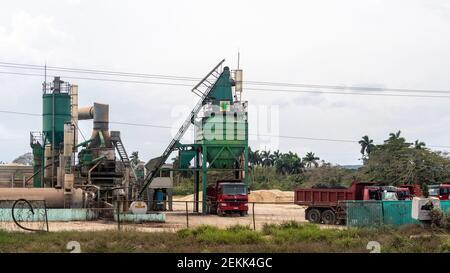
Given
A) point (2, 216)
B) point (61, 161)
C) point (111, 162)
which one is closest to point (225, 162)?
point (111, 162)

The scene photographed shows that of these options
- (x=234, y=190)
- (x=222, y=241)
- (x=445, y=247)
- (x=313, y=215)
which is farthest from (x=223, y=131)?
(x=445, y=247)

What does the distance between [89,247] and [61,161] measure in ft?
83.1

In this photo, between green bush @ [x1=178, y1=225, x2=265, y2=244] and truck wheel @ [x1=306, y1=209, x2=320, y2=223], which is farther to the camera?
truck wheel @ [x1=306, y1=209, x2=320, y2=223]

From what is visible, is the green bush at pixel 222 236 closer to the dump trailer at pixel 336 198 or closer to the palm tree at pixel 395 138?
the dump trailer at pixel 336 198

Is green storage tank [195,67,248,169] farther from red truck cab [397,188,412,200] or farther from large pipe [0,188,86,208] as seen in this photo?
red truck cab [397,188,412,200]

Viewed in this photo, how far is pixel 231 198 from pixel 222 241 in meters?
22.6

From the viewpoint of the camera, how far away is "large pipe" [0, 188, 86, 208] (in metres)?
39.8

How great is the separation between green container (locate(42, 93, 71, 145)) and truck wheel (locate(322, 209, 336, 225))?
23792 millimetres

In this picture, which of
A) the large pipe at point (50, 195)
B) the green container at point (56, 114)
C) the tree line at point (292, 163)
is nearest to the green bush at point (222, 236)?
the large pipe at point (50, 195)

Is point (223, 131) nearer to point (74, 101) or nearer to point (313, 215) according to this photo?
point (313, 215)

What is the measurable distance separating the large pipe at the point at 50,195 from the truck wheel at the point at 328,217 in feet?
51.2

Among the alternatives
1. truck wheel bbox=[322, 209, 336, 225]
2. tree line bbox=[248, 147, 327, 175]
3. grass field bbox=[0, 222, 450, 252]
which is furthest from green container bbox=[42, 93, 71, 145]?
tree line bbox=[248, 147, 327, 175]

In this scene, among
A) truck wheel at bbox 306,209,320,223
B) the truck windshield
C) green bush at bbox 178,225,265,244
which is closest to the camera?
green bush at bbox 178,225,265,244
